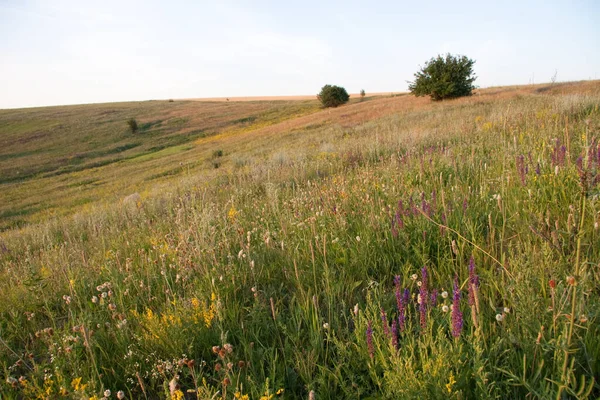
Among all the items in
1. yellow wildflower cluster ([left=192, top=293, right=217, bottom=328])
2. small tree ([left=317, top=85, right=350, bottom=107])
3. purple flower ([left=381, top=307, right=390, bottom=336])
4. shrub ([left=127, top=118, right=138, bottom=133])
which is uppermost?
small tree ([left=317, top=85, right=350, bottom=107])

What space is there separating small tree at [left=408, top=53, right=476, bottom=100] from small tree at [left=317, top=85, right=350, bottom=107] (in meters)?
24.9

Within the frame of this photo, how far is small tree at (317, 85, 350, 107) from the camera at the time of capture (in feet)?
170

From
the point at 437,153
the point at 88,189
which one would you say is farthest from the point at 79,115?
the point at 437,153

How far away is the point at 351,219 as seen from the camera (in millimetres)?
3031

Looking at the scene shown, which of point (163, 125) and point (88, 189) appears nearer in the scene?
point (88, 189)

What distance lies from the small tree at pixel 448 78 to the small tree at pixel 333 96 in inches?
980

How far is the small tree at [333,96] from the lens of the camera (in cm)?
5194

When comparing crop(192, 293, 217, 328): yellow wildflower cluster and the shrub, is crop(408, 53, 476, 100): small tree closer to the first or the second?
crop(192, 293, 217, 328): yellow wildflower cluster

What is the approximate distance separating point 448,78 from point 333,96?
90.0 ft

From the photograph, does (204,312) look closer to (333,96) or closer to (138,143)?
(138,143)

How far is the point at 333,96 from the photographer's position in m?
51.9

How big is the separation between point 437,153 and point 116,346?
186 inches

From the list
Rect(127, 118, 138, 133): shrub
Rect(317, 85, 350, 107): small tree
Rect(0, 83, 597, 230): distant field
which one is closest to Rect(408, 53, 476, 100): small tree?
Rect(0, 83, 597, 230): distant field

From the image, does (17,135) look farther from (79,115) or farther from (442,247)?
(442,247)
